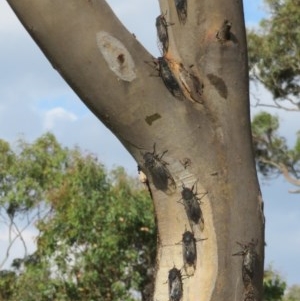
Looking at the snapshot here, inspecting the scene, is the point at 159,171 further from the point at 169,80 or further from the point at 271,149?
the point at 271,149

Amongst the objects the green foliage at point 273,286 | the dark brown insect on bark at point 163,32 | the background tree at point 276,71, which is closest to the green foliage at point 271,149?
the background tree at point 276,71

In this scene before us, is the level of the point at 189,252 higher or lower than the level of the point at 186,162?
lower

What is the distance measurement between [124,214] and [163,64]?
354 inches

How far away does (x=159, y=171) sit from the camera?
3.06m

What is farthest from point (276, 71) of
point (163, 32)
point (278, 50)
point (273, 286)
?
point (163, 32)

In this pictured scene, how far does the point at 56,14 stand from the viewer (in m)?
2.96

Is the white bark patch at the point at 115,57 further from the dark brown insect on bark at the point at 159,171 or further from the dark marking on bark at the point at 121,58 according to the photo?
the dark brown insect on bark at the point at 159,171

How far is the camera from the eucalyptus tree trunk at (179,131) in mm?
2979

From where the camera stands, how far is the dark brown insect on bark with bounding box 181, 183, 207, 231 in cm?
300

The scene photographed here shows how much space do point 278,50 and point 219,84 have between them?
595 inches

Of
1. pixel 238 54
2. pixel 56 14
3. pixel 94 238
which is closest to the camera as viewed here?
pixel 56 14

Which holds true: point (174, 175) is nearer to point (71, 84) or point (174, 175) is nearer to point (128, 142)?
point (128, 142)

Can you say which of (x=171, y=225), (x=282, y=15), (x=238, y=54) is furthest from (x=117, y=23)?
(x=282, y=15)

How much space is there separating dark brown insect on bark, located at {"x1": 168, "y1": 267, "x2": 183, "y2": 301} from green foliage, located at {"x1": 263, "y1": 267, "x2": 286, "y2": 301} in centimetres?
1014
